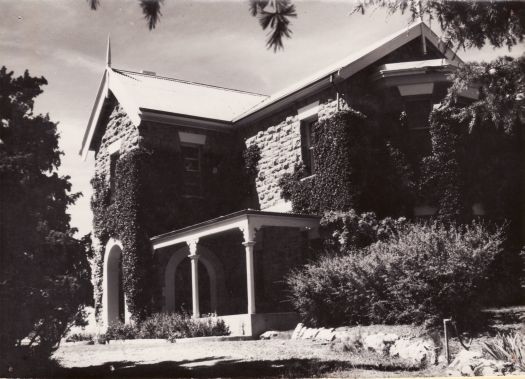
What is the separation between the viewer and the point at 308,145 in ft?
59.1

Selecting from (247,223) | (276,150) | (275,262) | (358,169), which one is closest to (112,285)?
(275,262)

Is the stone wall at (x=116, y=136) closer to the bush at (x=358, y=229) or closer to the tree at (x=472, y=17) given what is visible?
the bush at (x=358, y=229)

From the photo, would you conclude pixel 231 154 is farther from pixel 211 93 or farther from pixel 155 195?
pixel 211 93

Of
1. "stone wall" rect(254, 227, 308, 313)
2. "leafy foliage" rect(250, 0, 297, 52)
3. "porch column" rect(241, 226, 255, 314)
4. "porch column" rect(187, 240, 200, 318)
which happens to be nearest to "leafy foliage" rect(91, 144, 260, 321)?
"stone wall" rect(254, 227, 308, 313)

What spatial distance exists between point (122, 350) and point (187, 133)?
7.93 m

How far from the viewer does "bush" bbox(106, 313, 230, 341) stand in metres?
15.0

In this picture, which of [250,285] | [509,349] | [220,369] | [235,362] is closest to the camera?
[509,349]

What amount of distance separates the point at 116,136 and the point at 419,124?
9895 millimetres

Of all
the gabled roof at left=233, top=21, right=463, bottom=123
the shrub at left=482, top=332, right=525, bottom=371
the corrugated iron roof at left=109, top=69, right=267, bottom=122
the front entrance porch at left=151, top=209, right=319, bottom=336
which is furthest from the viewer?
the corrugated iron roof at left=109, top=69, right=267, bottom=122

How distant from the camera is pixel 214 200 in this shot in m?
20.2

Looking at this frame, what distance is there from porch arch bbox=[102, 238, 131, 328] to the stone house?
0.11 ft

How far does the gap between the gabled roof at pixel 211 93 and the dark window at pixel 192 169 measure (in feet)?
3.86

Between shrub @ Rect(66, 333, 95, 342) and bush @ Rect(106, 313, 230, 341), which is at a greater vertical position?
bush @ Rect(106, 313, 230, 341)

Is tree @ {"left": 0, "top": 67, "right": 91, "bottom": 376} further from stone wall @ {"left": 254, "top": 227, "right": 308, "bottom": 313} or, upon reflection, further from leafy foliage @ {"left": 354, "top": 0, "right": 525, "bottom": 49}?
stone wall @ {"left": 254, "top": 227, "right": 308, "bottom": 313}
